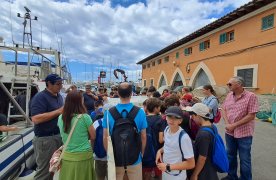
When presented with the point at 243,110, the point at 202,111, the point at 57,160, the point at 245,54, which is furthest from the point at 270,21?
the point at 57,160

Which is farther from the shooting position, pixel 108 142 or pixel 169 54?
pixel 169 54

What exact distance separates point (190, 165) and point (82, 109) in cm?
154

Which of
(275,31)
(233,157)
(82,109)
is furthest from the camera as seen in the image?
(275,31)

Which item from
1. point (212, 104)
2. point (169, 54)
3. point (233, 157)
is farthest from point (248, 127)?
point (169, 54)

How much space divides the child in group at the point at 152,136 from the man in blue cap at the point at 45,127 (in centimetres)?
138

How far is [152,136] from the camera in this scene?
323 cm

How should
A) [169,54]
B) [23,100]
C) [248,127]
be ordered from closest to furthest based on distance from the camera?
[248,127], [23,100], [169,54]

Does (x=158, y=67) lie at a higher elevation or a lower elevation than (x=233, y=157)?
higher

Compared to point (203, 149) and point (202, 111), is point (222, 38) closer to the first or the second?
point (202, 111)

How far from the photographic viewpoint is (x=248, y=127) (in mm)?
3527

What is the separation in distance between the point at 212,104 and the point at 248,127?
44.3 inches

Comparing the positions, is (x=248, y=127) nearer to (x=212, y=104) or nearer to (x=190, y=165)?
(x=212, y=104)

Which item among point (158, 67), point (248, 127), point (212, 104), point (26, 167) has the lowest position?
point (26, 167)

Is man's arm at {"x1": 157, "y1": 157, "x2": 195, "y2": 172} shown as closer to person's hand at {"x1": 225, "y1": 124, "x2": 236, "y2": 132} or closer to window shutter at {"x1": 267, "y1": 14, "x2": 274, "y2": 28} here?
person's hand at {"x1": 225, "y1": 124, "x2": 236, "y2": 132}
